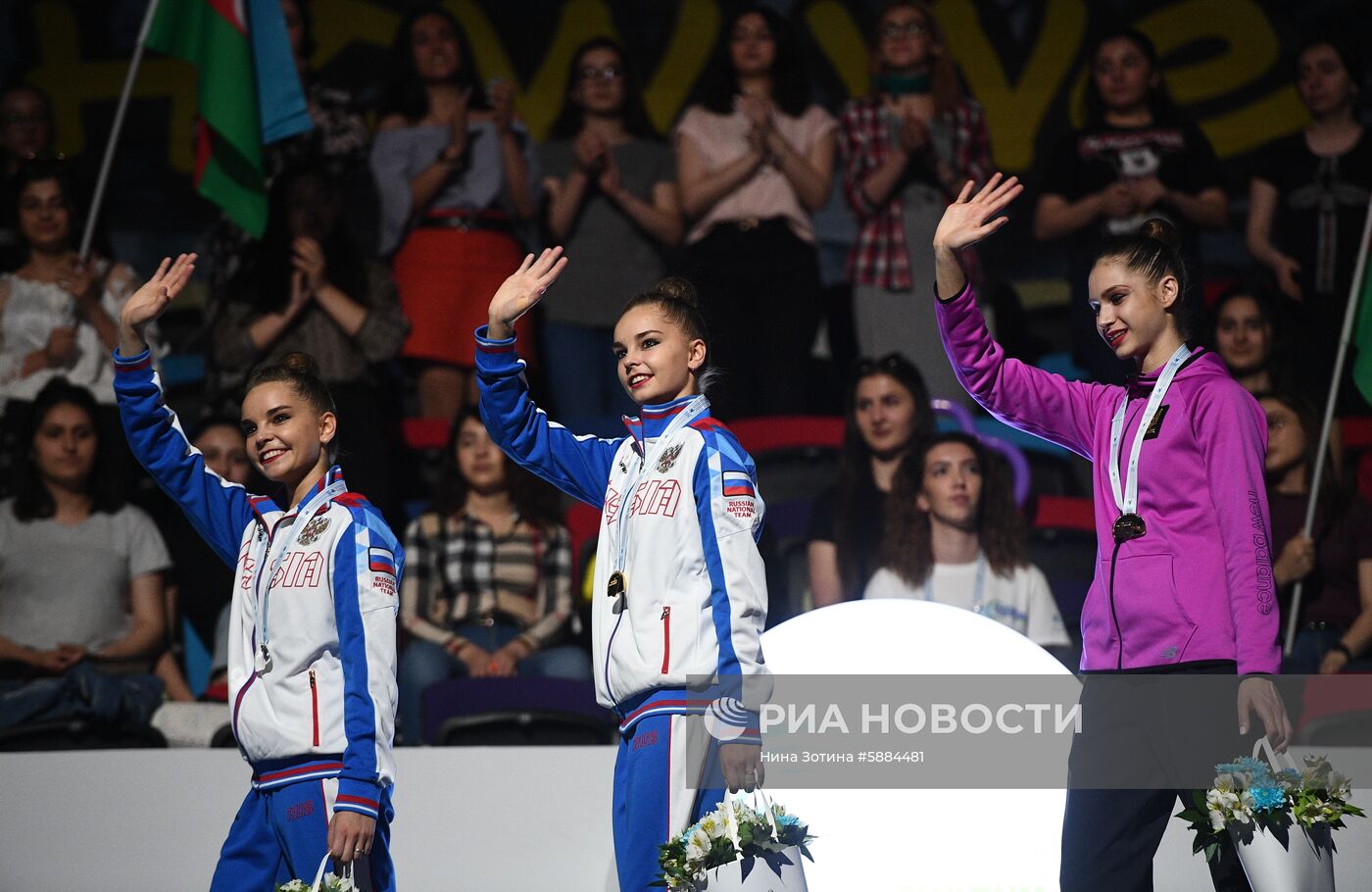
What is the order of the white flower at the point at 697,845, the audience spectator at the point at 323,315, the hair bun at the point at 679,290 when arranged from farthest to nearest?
1. the audience spectator at the point at 323,315
2. the hair bun at the point at 679,290
3. the white flower at the point at 697,845

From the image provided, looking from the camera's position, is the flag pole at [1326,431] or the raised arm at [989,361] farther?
the flag pole at [1326,431]

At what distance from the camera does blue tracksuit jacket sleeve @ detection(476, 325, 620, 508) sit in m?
3.51

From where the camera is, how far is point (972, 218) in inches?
131

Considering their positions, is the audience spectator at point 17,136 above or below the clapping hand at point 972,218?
above

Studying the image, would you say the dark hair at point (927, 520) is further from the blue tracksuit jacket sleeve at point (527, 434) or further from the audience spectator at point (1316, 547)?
the blue tracksuit jacket sleeve at point (527, 434)

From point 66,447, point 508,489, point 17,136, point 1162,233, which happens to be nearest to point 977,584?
point 508,489

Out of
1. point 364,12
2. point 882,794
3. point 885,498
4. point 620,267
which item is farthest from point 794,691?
point 364,12

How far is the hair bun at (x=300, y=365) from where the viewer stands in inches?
143

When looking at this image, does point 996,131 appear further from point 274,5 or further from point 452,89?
point 274,5

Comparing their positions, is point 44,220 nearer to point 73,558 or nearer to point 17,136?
point 17,136

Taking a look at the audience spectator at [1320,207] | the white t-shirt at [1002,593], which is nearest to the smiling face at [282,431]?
the white t-shirt at [1002,593]

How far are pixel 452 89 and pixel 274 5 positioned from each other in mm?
870

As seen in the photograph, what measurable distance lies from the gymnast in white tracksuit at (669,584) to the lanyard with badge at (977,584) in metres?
2.46

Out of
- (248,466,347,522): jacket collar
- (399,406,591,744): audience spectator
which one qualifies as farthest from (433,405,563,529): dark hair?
(248,466,347,522): jacket collar
